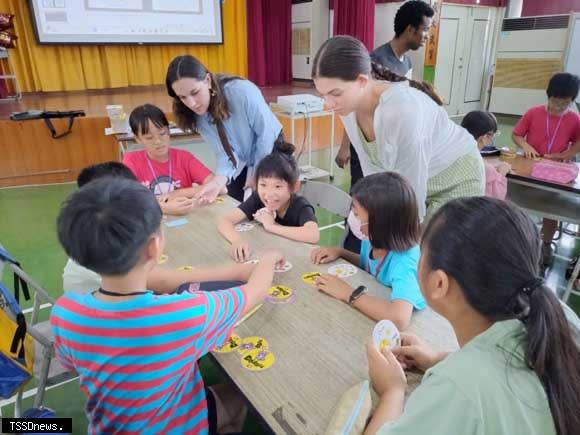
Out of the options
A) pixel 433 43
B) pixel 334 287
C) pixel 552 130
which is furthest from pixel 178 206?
pixel 433 43

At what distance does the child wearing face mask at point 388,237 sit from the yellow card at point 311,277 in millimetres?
46

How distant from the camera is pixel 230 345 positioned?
101cm

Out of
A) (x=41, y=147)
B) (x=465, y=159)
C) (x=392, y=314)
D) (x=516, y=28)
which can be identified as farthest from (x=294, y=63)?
(x=392, y=314)

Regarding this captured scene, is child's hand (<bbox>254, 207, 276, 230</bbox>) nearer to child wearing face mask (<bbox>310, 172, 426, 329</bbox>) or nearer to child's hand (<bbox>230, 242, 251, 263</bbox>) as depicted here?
child's hand (<bbox>230, 242, 251, 263</bbox>)

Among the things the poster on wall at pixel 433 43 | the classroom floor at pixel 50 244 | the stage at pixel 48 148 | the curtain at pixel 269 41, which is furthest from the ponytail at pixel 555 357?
the curtain at pixel 269 41

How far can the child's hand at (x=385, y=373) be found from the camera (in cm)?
82

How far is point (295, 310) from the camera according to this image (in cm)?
113

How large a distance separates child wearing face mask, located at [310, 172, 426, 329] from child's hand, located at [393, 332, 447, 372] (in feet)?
0.59

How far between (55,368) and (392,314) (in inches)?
41.1

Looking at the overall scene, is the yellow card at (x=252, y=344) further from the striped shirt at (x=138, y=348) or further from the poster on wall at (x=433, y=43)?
the poster on wall at (x=433, y=43)

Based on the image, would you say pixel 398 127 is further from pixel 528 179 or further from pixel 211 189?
pixel 528 179

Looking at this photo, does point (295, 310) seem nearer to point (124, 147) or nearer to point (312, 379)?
point (312, 379)

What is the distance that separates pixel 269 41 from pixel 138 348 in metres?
8.26

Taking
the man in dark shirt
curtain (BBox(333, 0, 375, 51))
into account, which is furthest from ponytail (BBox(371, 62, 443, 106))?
curtain (BBox(333, 0, 375, 51))
